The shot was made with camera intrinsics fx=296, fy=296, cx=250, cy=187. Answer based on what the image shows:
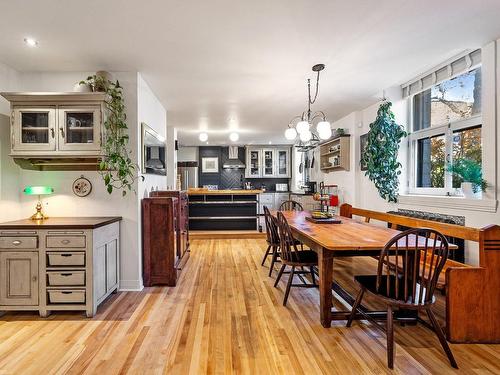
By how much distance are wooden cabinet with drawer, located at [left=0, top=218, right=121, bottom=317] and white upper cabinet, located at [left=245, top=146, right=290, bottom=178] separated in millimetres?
6768

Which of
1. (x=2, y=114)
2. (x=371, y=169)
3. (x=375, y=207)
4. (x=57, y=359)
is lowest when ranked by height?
(x=57, y=359)

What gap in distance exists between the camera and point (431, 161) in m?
3.94

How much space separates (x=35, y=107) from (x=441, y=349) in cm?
416

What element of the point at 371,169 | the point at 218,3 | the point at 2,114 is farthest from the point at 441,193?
the point at 2,114

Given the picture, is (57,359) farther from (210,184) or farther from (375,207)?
(210,184)

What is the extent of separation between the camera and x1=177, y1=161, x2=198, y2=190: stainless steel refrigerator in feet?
28.0

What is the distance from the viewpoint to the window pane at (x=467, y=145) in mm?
3197

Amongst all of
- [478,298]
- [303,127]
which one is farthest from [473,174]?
[303,127]

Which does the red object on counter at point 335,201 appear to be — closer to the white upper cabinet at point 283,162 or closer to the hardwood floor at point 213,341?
the hardwood floor at point 213,341

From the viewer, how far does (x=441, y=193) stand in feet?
12.2

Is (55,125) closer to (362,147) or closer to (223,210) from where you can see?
(223,210)

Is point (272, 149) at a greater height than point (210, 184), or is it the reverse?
point (272, 149)

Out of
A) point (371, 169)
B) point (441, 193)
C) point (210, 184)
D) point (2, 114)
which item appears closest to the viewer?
point (2, 114)

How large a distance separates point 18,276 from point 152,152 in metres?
2.00
